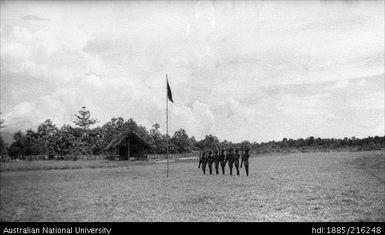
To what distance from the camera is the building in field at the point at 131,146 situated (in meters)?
50.3

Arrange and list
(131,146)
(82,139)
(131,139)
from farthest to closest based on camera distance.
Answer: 1. (82,139)
2. (131,146)
3. (131,139)

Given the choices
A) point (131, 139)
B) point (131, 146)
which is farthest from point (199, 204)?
point (131, 146)

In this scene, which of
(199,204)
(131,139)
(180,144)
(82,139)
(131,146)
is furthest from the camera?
(180,144)

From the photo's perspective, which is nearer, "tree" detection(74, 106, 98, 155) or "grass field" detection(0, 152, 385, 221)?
"grass field" detection(0, 152, 385, 221)

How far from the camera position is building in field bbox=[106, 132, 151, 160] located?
50300mm

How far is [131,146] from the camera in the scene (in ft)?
171

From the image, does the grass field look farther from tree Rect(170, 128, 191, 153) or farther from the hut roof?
tree Rect(170, 128, 191, 153)

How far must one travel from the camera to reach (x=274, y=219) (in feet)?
28.8

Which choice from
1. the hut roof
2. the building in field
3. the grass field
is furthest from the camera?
the building in field

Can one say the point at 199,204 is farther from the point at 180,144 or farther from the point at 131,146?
the point at 180,144

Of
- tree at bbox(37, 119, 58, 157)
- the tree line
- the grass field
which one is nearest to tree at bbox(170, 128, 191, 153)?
the tree line

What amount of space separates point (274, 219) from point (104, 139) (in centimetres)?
7494

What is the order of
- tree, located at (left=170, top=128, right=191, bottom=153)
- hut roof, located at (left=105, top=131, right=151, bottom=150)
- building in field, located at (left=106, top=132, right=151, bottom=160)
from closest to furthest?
hut roof, located at (left=105, top=131, right=151, bottom=150)
building in field, located at (left=106, top=132, right=151, bottom=160)
tree, located at (left=170, top=128, right=191, bottom=153)

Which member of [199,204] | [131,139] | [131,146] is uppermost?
[131,139]
